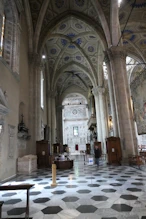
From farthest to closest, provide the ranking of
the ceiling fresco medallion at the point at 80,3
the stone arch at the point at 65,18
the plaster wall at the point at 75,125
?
1. the plaster wall at the point at 75,125
2. the stone arch at the point at 65,18
3. the ceiling fresco medallion at the point at 80,3

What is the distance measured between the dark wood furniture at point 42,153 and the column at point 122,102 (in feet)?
17.5

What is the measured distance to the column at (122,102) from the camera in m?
10.9

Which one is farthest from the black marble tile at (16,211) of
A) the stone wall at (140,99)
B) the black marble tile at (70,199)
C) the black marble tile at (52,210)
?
the stone wall at (140,99)

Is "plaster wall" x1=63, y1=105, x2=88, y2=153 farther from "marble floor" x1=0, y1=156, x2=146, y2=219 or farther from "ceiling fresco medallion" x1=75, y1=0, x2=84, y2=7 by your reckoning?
"marble floor" x1=0, y1=156, x2=146, y2=219

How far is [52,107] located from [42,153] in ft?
35.2

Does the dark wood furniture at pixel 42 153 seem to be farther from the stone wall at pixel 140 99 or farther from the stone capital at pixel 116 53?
the stone wall at pixel 140 99

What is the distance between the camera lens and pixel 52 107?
70.3 feet

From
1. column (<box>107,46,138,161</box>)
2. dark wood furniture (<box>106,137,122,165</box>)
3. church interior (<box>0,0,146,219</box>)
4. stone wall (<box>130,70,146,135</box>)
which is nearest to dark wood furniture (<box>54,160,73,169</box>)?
church interior (<box>0,0,146,219</box>)

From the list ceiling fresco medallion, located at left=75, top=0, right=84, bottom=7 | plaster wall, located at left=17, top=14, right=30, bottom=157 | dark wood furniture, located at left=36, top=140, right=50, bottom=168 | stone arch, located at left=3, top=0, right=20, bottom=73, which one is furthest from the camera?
ceiling fresco medallion, located at left=75, top=0, right=84, bottom=7

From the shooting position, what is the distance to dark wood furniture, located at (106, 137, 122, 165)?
11016 millimetres

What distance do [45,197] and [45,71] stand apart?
Answer: 713 inches

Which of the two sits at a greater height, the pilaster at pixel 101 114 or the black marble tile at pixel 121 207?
the pilaster at pixel 101 114

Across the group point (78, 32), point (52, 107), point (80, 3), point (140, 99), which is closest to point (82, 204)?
point (80, 3)

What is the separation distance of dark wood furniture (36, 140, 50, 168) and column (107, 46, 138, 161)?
17.5ft
